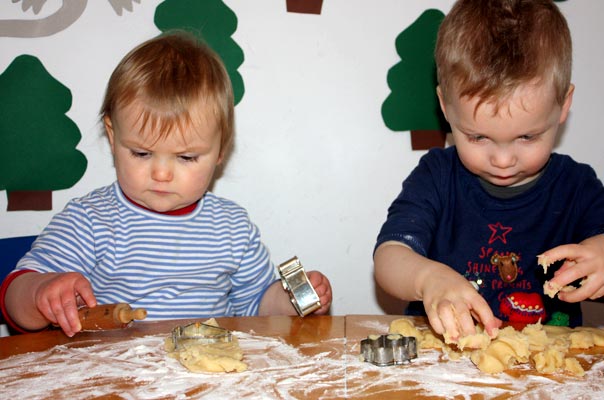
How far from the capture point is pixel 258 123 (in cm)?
167

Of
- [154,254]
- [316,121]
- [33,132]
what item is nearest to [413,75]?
[316,121]

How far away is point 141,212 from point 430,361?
0.69 meters

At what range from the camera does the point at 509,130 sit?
119cm

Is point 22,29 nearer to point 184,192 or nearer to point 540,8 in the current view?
point 184,192

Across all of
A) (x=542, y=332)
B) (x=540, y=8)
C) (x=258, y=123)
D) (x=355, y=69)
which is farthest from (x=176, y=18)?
(x=542, y=332)

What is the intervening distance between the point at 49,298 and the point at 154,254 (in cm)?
33

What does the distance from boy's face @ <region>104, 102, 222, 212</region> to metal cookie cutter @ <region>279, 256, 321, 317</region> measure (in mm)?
271

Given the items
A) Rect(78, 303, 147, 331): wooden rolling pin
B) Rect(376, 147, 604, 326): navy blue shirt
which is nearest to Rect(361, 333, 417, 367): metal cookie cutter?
Rect(78, 303, 147, 331): wooden rolling pin

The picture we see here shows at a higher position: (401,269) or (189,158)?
(189,158)

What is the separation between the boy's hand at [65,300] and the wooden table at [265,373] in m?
0.03

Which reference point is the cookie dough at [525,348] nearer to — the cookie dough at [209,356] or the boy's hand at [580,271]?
the boy's hand at [580,271]

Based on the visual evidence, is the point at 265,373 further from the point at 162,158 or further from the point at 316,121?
the point at 316,121

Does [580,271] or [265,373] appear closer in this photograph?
[265,373]

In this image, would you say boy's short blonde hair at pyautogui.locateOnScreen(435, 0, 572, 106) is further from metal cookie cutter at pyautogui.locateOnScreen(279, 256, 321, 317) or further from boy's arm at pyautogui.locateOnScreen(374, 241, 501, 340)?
metal cookie cutter at pyautogui.locateOnScreen(279, 256, 321, 317)
